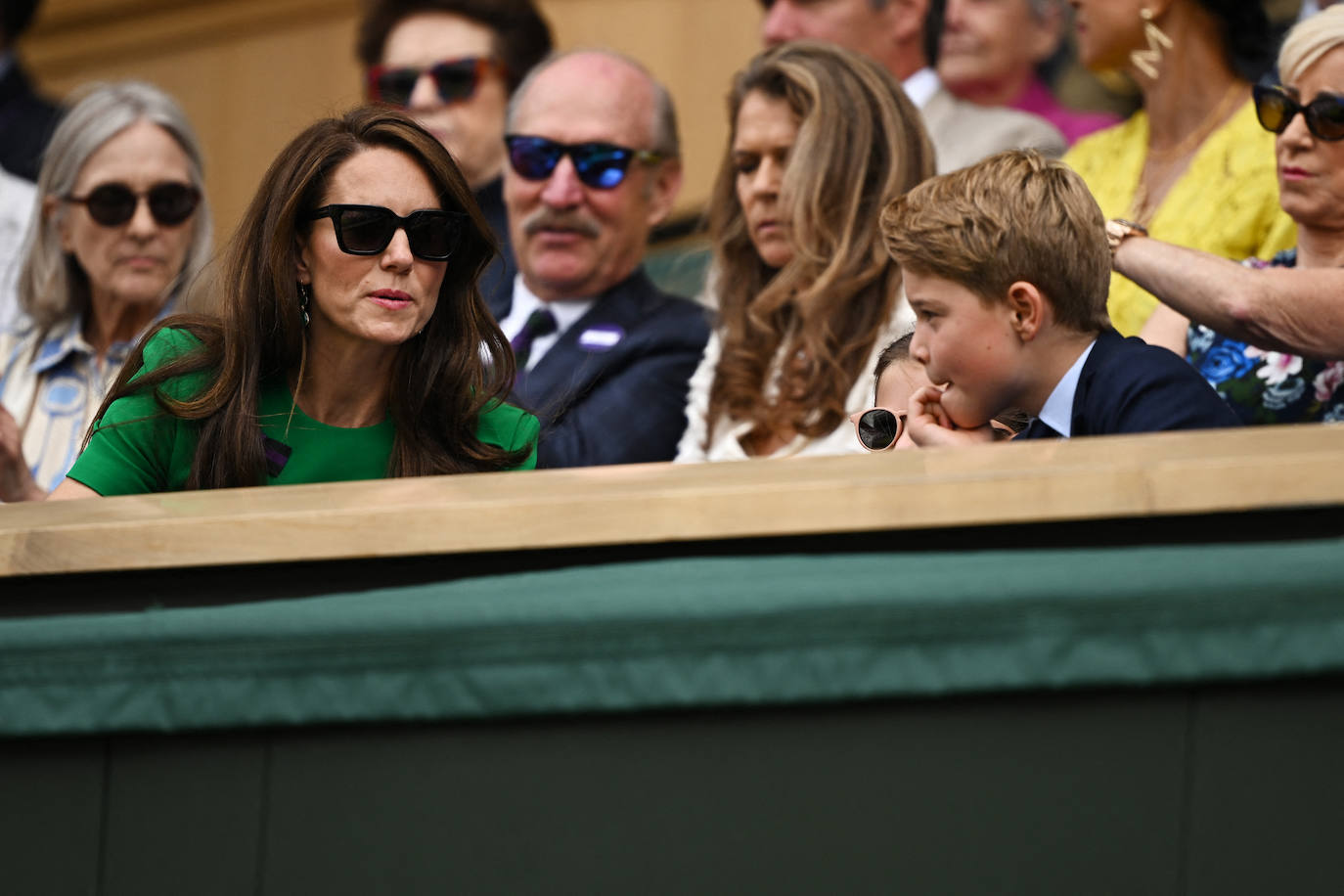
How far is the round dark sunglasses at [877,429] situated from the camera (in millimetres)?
2305

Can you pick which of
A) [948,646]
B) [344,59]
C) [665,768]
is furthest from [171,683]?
[344,59]

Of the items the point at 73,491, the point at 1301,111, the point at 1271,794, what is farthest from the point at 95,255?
the point at 1271,794

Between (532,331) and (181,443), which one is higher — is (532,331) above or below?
above

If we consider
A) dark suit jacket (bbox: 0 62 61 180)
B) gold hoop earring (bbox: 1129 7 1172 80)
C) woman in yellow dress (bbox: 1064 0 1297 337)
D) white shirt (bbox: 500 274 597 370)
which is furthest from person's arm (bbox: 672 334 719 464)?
dark suit jacket (bbox: 0 62 61 180)

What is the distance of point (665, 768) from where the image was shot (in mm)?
1629

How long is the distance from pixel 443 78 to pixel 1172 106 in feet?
6.28

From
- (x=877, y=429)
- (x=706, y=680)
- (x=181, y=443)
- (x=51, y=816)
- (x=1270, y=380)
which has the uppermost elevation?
(x=1270, y=380)

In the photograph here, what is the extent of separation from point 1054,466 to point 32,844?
44.6 inches

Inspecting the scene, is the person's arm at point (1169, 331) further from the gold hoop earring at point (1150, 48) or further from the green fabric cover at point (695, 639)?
the green fabric cover at point (695, 639)

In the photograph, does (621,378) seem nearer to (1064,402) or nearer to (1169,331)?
(1169,331)

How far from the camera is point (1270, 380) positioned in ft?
9.19

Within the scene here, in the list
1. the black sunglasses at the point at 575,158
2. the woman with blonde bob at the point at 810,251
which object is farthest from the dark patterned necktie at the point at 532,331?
the woman with blonde bob at the point at 810,251

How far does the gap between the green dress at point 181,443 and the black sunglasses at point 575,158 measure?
1.29m

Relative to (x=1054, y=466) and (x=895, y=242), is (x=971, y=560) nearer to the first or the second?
(x=1054, y=466)
